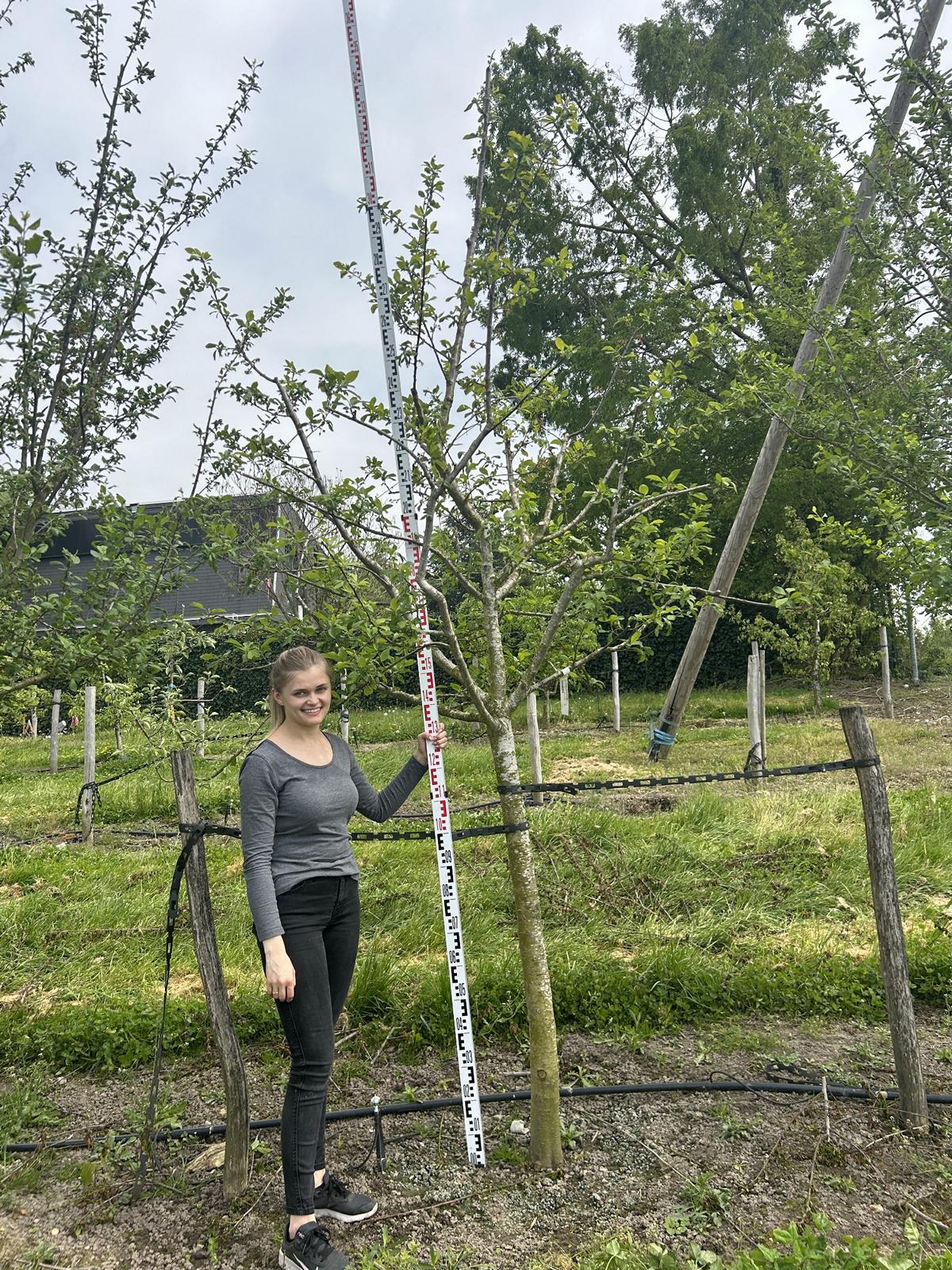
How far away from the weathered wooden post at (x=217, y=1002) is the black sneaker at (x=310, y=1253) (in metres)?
0.47

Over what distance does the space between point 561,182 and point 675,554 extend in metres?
19.6

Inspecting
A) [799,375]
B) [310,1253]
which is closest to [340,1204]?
[310,1253]

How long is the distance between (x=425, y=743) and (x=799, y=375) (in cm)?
356

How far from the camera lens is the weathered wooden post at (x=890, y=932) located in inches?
128

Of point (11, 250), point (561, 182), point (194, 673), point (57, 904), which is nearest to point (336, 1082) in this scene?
point (57, 904)

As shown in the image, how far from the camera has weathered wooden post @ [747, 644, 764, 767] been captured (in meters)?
8.48

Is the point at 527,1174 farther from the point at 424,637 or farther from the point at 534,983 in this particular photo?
the point at 424,637

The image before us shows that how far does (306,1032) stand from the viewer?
8.87ft

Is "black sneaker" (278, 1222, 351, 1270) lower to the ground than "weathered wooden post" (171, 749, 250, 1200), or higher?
lower

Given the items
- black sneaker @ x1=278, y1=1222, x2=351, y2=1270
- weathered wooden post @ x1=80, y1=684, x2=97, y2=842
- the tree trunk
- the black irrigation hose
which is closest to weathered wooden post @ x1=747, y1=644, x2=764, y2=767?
the black irrigation hose

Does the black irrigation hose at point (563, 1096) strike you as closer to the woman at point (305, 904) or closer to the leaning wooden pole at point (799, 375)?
the woman at point (305, 904)

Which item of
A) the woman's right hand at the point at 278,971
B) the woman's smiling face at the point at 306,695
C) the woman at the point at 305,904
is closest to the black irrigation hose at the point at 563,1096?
the woman at the point at 305,904

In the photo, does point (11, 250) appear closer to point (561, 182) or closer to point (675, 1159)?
point (675, 1159)

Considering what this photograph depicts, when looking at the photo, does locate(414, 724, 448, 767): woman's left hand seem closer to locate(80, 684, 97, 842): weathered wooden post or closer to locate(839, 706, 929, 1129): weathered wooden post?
locate(839, 706, 929, 1129): weathered wooden post
